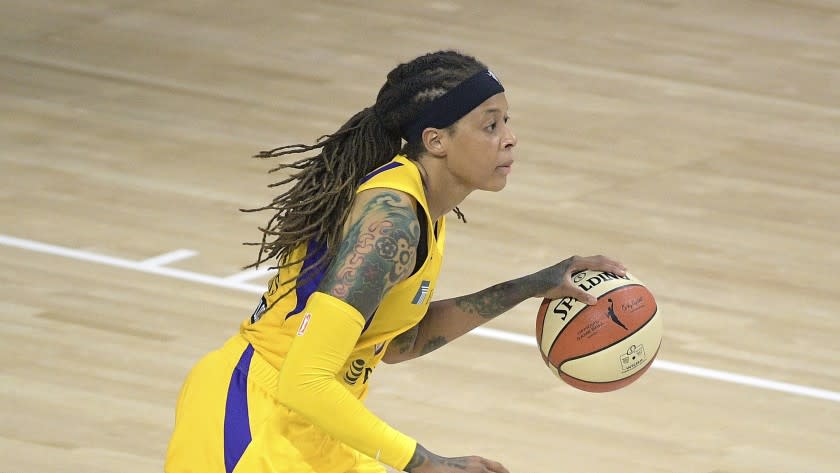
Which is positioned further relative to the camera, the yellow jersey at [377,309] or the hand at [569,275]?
the hand at [569,275]

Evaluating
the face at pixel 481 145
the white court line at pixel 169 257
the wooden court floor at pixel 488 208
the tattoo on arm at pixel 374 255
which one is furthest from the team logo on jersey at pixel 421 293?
the white court line at pixel 169 257

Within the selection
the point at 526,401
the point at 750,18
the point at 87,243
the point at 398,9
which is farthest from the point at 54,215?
the point at 750,18

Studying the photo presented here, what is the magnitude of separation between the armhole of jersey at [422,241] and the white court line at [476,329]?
3043mm

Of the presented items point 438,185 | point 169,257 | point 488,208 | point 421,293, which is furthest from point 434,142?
point 488,208

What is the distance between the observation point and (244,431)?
3652mm

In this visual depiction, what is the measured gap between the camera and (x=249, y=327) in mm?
3775

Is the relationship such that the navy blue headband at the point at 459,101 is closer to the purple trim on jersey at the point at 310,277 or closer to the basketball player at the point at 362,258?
the basketball player at the point at 362,258

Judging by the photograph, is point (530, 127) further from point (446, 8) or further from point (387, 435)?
point (387, 435)

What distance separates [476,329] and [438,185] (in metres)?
3.14

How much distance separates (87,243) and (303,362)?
14.3 ft

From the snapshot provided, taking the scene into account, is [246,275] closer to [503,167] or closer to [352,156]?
[352,156]

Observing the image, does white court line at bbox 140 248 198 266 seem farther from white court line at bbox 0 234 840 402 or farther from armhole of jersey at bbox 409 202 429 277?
armhole of jersey at bbox 409 202 429 277

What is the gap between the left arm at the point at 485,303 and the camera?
4027 millimetres

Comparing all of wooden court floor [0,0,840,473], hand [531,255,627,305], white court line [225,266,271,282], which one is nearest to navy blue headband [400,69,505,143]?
hand [531,255,627,305]
